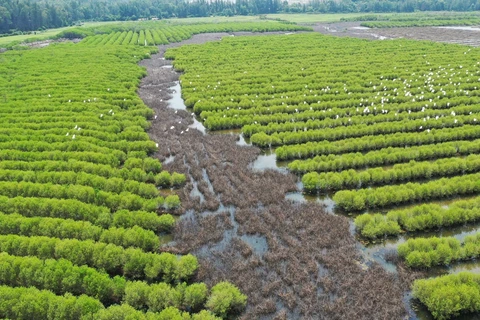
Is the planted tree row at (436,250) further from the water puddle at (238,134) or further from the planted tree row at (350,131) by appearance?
the water puddle at (238,134)

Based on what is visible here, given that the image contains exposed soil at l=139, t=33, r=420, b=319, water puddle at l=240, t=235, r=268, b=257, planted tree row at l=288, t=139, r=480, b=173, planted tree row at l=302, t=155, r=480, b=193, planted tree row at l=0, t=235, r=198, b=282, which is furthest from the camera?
planted tree row at l=288, t=139, r=480, b=173

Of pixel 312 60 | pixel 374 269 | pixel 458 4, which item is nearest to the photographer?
pixel 374 269

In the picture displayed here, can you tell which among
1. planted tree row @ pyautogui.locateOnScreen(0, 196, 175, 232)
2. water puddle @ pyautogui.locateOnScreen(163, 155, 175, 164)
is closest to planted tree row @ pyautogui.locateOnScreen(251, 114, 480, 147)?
water puddle @ pyautogui.locateOnScreen(163, 155, 175, 164)

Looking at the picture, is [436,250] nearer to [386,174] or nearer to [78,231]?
[386,174]

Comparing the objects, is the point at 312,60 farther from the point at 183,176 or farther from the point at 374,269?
the point at 374,269

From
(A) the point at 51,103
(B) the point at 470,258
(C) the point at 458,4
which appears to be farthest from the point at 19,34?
(C) the point at 458,4

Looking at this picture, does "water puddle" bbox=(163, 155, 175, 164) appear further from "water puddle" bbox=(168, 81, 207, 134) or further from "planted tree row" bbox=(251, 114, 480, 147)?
"planted tree row" bbox=(251, 114, 480, 147)

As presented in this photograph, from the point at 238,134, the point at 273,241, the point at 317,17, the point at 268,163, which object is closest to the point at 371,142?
the point at 268,163

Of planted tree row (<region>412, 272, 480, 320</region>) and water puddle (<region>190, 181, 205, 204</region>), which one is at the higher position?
water puddle (<region>190, 181, 205, 204</region>)
